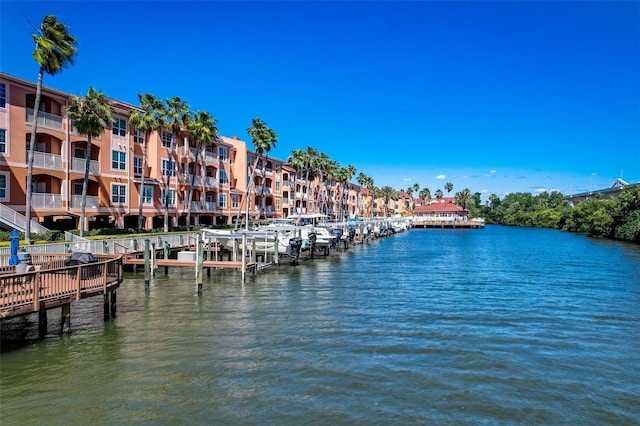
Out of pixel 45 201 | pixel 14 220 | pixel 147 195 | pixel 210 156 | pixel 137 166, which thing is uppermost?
pixel 210 156

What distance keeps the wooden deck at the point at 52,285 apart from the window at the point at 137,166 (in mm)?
30871

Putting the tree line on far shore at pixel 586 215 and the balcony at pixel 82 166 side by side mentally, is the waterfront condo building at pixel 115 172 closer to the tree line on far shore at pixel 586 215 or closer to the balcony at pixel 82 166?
the balcony at pixel 82 166

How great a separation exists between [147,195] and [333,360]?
38729mm

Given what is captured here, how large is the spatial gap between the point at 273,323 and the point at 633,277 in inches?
1037

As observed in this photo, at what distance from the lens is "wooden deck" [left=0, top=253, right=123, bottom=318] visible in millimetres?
11797

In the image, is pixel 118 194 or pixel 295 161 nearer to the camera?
pixel 118 194

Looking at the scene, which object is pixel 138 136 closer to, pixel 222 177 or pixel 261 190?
pixel 222 177

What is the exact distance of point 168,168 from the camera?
161 feet

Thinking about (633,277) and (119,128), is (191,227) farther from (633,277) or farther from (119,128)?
(633,277)

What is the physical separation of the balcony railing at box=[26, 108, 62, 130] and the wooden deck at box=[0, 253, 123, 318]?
23012 mm

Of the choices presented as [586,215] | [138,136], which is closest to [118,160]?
[138,136]

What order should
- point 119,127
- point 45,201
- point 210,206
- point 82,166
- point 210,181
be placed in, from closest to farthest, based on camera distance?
1. point 45,201
2. point 82,166
3. point 119,127
4. point 210,206
5. point 210,181

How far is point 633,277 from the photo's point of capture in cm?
2964

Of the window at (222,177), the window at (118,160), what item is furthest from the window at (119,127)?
the window at (222,177)
